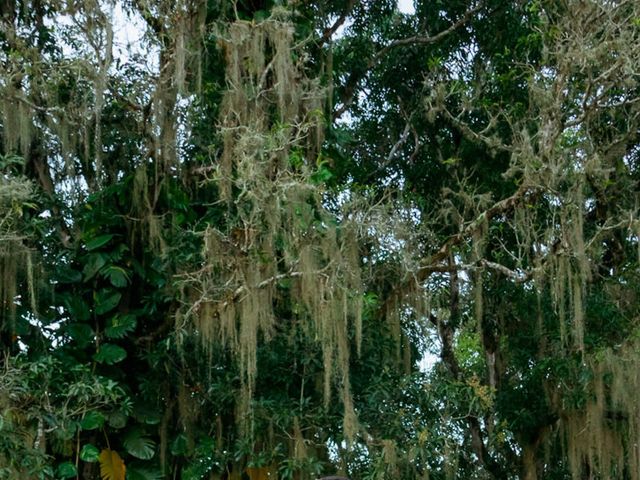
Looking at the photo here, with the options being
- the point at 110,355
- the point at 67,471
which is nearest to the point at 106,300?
the point at 110,355

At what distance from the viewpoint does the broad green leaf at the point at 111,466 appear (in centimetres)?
886

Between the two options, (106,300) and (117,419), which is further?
(106,300)

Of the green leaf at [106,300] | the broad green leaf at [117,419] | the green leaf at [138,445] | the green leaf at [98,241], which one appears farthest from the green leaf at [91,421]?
the green leaf at [98,241]

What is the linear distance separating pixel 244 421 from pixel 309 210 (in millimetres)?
1450

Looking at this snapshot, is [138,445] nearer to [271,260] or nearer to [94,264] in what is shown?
[94,264]

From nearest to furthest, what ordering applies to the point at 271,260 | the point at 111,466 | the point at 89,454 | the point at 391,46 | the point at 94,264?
the point at 271,260
the point at 89,454
the point at 111,466
the point at 94,264
the point at 391,46

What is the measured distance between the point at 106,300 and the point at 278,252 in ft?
4.30

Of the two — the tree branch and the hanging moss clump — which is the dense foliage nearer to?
the hanging moss clump

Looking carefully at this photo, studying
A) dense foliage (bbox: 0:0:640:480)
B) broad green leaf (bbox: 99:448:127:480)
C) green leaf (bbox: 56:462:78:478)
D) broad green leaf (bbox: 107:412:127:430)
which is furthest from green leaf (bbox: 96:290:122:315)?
green leaf (bbox: 56:462:78:478)

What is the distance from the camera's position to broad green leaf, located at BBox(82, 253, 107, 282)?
354 inches

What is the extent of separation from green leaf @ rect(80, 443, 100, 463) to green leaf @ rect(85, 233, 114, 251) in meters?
1.36

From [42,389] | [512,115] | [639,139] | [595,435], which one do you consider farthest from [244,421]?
[639,139]

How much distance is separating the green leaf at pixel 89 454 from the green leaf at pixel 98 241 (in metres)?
1.36

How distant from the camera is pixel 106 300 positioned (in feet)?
29.7
